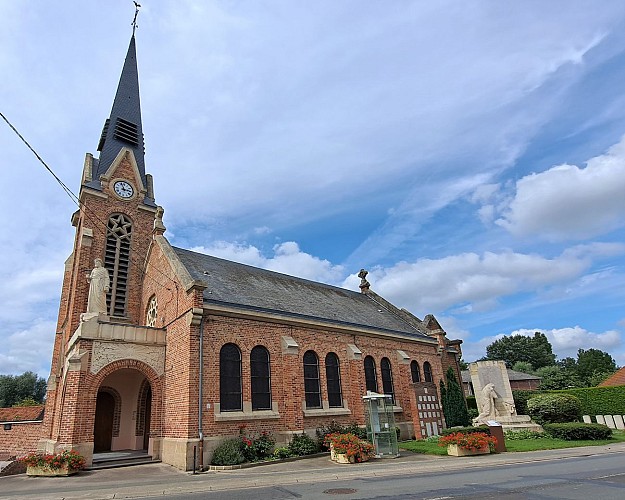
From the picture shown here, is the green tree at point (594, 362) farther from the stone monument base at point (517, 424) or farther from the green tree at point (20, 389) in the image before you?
the green tree at point (20, 389)

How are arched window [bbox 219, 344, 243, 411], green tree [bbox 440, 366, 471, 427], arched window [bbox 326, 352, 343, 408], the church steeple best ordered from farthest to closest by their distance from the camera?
the church steeple < green tree [bbox 440, 366, 471, 427] < arched window [bbox 326, 352, 343, 408] < arched window [bbox 219, 344, 243, 411]

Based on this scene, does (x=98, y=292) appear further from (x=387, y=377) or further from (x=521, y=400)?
(x=521, y=400)

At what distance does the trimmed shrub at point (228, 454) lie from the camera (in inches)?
576

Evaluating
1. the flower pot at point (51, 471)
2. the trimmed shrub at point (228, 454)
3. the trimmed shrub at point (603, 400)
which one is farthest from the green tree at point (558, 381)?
the flower pot at point (51, 471)

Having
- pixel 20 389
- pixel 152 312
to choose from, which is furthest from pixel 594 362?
pixel 20 389

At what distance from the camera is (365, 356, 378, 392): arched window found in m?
22.2

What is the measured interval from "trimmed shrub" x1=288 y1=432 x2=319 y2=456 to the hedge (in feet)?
54.2

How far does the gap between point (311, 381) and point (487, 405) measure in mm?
10195

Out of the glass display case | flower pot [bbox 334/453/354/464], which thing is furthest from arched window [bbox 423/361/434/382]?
flower pot [bbox 334/453/354/464]

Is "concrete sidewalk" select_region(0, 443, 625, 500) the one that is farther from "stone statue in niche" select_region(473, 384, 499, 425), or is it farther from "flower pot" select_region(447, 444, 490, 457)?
"stone statue in niche" select_region(473, 384, 499, 425)

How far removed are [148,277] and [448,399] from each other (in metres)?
18.3

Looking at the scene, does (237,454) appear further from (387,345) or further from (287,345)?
(387,345)

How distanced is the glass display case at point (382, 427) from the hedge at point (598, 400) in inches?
561

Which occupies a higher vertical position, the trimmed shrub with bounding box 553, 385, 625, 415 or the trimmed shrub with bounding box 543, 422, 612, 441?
the trimmed shrub with bounding box 553, 385, 625, 415
